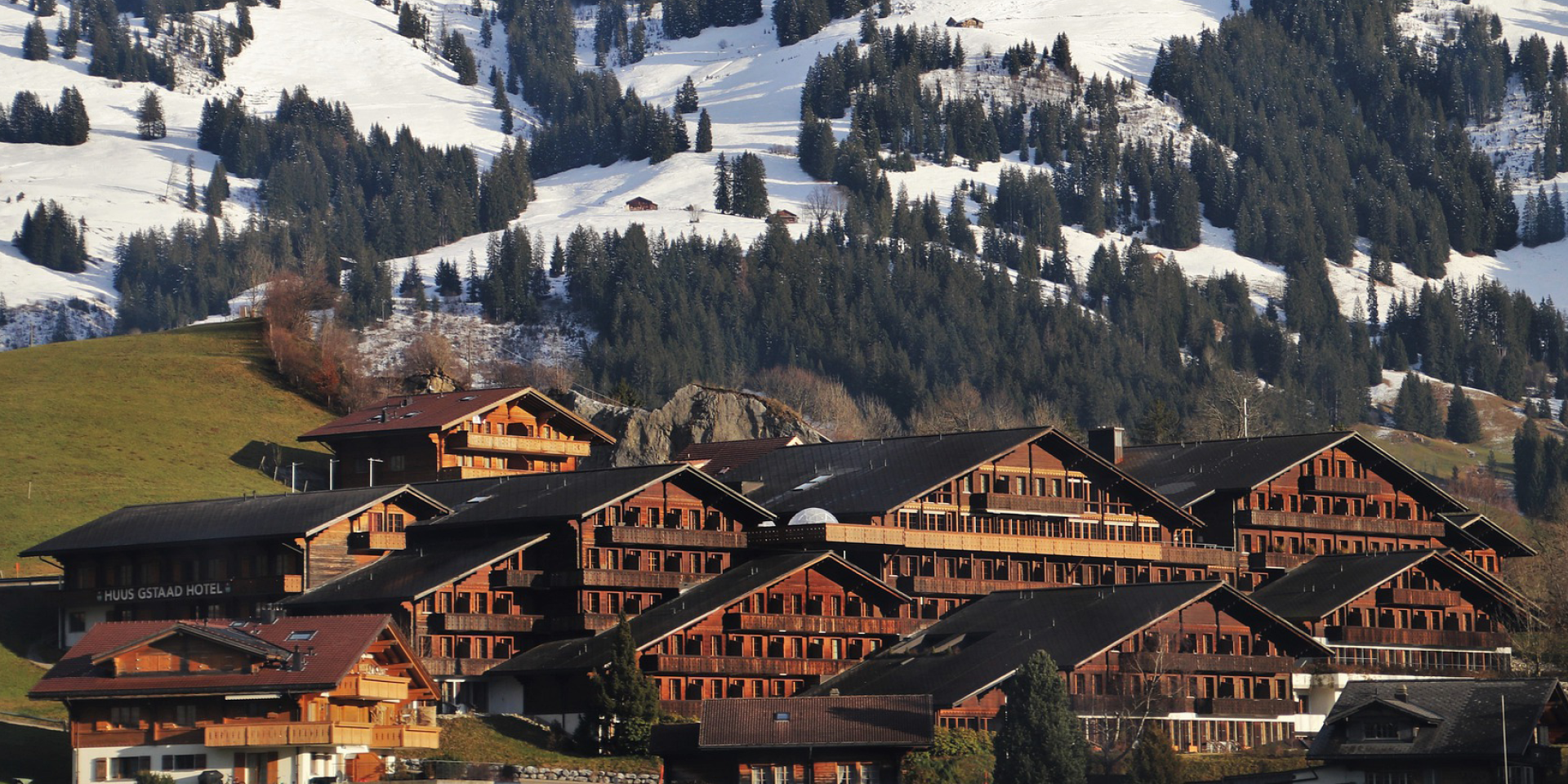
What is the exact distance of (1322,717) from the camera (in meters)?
111

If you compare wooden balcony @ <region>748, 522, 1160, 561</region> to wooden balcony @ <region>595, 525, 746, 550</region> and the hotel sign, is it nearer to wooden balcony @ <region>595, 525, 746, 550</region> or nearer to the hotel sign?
wooden balcony @ <region>595, 525, 746, 550</region>

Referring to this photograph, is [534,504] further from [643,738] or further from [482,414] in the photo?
[482,414]

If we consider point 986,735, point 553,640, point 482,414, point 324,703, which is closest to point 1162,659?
point 986,735

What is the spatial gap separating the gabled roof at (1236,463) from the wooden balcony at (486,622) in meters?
39.0

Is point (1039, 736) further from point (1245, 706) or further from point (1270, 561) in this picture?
point (1270, 561)

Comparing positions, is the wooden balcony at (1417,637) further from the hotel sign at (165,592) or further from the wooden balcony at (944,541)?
the hotel sign at (165,592)

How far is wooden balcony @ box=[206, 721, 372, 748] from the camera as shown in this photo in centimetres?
8362

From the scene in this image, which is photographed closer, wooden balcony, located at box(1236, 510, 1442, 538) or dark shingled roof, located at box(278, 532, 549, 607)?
dark shingled roof, located at box(278, 532, 549, 607)

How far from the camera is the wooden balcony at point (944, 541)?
4328 inches

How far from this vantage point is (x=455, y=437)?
437ft

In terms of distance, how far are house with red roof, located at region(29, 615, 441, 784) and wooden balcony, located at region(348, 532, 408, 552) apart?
1852 centimetres

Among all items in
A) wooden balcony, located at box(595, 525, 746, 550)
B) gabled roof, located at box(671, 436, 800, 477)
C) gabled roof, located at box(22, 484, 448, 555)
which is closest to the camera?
gabled roof, located at box(22, 484, 448, 555)

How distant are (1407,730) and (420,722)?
35.6 meters

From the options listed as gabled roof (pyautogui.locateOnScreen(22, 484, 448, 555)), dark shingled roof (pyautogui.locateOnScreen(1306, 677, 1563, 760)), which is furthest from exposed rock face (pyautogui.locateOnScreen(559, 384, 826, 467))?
dark shingled roof (pyautogui.locateOnScreen(1306, 677, 1563, 760))
